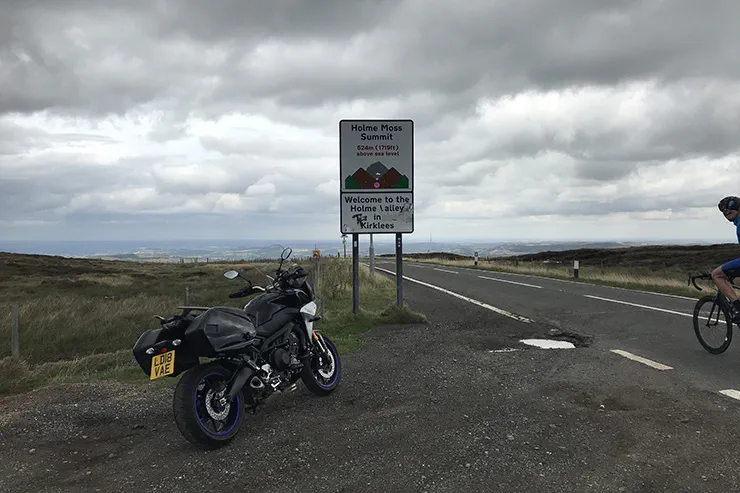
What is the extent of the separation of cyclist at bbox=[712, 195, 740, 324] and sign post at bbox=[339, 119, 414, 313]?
544 centimetres

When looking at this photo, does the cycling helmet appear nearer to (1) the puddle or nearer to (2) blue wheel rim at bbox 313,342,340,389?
(1) the puddle

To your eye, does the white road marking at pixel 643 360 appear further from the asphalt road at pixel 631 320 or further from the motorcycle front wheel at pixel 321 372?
the motorcycle front wheel at pixel 321 372

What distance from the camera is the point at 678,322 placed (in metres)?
9.52

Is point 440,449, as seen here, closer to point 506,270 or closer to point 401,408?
point 401,408

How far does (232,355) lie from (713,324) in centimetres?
648

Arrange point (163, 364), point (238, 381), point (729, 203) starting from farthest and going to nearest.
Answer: point (729, 203), point (238, 381), point (163, 364)

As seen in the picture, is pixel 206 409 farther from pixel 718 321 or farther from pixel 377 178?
pixel 377 178

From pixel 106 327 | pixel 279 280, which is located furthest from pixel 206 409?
pixel 106 327

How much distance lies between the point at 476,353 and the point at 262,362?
3.73 meters

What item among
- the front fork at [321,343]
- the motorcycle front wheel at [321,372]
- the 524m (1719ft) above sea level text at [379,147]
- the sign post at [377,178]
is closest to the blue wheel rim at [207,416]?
the motorcycle front wheel at [321,372]

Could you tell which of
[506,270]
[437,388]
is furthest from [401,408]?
[506,270]

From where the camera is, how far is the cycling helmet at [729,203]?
639cm

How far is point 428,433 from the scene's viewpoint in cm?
433

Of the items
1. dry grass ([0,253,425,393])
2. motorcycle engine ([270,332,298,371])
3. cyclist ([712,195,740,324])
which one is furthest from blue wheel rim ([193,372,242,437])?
cyclist ([712,195,740,324])
